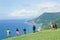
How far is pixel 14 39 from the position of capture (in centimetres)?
3828

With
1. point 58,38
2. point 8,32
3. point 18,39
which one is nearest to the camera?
point 58,38

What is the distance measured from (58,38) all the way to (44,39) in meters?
2.07

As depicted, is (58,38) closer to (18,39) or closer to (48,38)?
(48,38)

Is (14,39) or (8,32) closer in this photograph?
(14,39)

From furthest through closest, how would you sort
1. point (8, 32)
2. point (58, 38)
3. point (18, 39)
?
point (8, 32) < point (18, 39) < point (58, 38)

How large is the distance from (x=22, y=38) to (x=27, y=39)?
6.09 ft

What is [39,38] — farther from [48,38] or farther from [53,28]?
[53,28]

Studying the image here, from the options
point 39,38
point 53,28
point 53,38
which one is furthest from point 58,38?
point 53,28

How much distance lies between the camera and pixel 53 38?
115 feet

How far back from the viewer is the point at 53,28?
46.8m

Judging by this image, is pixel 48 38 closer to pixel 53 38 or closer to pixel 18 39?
pixel 53 38

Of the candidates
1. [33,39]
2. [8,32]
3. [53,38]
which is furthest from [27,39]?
[8,32]

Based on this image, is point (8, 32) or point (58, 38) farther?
point (8, 32)

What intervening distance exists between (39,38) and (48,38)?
156 centimetres
